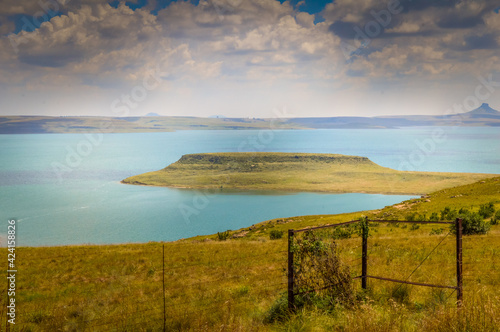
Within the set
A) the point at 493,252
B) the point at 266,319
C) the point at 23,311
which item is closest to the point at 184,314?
the point at 266,319

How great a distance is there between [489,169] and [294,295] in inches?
8699

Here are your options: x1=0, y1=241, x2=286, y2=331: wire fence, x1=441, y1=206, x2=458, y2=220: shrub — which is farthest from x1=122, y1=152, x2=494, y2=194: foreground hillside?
x1=0, y1=241, x2=286, y2=331: wire fence

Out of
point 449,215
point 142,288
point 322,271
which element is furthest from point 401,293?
point 449,215

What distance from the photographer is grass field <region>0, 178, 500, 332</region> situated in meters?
7.33

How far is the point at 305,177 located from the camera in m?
173

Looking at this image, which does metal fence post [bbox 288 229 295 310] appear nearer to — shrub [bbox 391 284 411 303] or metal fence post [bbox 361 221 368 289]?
metal fence post [bbox 361 221 368 289]

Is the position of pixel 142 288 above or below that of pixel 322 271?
below

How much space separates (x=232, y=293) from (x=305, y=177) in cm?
16371

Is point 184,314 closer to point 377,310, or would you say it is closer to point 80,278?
point 377,310

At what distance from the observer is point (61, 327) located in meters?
9.34

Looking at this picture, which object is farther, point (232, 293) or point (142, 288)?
point (142, 288)

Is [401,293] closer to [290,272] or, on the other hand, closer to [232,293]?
[290,272]

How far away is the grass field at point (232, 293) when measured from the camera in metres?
7.33

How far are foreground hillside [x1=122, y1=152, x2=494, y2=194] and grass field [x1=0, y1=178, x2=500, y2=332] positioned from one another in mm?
132115
